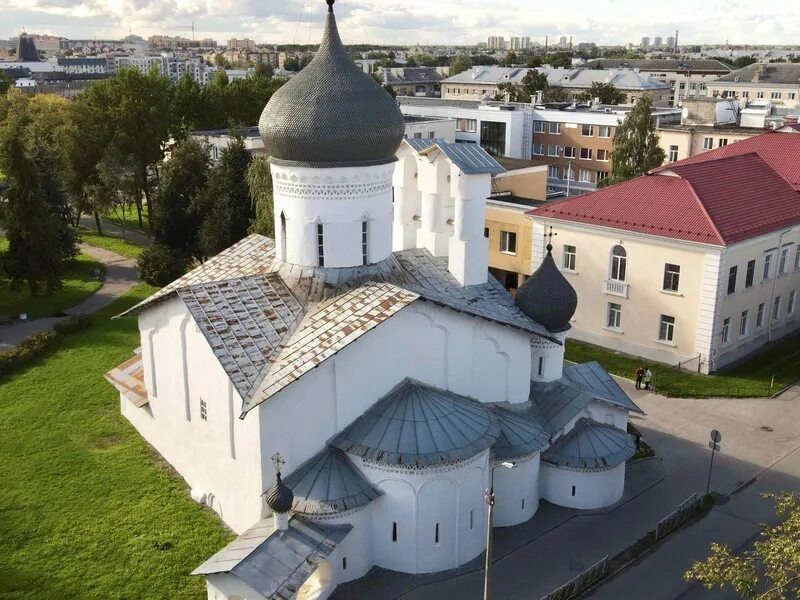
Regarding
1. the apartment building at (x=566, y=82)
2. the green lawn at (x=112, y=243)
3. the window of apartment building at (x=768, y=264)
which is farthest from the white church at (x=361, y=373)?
the apartment building at (x=566, y=82)

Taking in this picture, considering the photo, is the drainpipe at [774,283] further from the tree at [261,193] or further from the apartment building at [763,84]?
the apartment building at [763,84]

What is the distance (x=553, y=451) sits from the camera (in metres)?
19.7

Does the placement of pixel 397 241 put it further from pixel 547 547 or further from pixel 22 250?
pixel 22 250

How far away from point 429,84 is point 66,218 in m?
116

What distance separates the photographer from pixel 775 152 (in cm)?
3566

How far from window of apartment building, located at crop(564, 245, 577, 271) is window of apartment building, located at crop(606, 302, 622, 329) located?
2.24 m

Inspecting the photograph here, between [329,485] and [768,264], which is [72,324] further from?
[768,264]

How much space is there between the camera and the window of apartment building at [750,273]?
29641mm

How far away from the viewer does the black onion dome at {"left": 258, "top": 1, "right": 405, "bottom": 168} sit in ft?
58.5

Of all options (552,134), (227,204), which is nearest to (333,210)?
(227,204)

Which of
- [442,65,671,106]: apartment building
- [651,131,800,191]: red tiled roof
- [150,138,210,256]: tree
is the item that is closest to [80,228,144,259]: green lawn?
[150,138,210,256]: tree

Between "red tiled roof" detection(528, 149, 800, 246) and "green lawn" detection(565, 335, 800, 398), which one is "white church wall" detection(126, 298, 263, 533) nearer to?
"green lawn" detection(565, 335, 800, 398)

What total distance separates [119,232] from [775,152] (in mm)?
42779

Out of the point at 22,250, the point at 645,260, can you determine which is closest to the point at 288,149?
the point at 645,260
